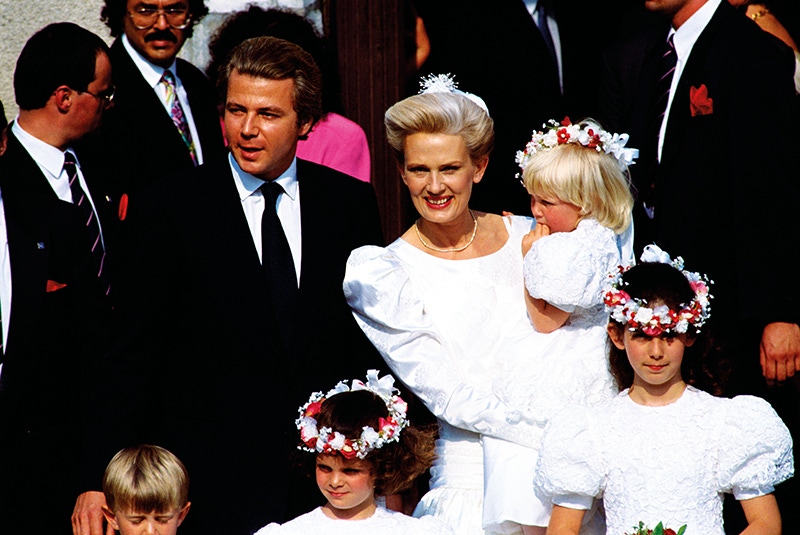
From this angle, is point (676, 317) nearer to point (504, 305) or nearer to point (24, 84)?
point (504, 305)

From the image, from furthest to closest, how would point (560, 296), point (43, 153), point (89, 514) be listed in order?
1. point (43, 153)
2. point (560, 296)
3. point (89, 514)

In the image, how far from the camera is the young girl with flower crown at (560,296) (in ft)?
15.7

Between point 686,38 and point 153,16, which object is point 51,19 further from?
point 686,38

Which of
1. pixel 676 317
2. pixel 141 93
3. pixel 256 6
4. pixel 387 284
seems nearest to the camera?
pixel 676 317

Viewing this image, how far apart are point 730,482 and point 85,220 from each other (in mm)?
2606

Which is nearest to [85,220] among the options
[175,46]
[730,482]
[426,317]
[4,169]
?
[4,169]

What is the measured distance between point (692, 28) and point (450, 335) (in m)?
1.79

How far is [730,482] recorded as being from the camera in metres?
4.54

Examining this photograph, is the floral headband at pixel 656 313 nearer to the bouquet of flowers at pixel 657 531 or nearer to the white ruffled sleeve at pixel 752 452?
the white ruffled sleeve at pixel 752 452

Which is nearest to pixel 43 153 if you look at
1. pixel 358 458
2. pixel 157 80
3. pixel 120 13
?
pixel 157 80

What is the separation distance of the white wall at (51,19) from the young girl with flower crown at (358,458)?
252cm

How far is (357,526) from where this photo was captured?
184 inches

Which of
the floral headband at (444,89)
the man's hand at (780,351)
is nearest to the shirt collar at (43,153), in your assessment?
the floral headband at (444,89)

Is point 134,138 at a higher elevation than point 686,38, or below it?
below
